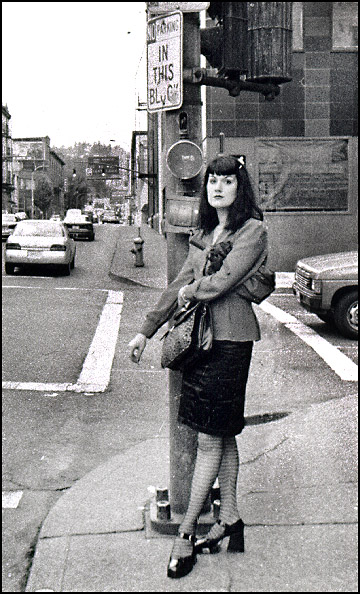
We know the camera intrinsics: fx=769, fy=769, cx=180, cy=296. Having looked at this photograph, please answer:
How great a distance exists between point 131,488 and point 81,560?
1.12m

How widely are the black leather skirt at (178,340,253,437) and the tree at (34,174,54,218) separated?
48012 mm

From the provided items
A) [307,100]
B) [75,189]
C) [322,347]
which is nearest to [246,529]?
[322,347]

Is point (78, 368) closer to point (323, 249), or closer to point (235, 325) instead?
point (235, 325)

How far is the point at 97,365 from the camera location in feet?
31.2

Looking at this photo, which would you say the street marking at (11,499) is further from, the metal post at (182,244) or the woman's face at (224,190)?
the woman's face at (224,190)

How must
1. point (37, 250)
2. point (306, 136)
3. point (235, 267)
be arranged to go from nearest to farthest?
point (235, 267) → point (37, 250) → point (306, 136)

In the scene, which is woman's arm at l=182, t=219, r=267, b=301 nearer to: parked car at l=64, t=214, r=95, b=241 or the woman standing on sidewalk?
the woman standing on sidewalk

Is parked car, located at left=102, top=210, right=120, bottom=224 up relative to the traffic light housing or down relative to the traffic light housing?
down

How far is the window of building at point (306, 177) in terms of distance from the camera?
71.3 ft

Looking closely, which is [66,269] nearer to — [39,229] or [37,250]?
[37,250]

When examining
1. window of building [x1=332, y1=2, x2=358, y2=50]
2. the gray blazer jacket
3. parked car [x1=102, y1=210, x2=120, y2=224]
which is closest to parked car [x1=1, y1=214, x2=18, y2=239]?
window of building [x1=332, y1=2, x2=358, y2=50]

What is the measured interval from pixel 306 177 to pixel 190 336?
19.0m

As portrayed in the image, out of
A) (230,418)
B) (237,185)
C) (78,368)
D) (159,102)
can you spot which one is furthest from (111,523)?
(78,368)

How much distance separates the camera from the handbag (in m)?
3.70
